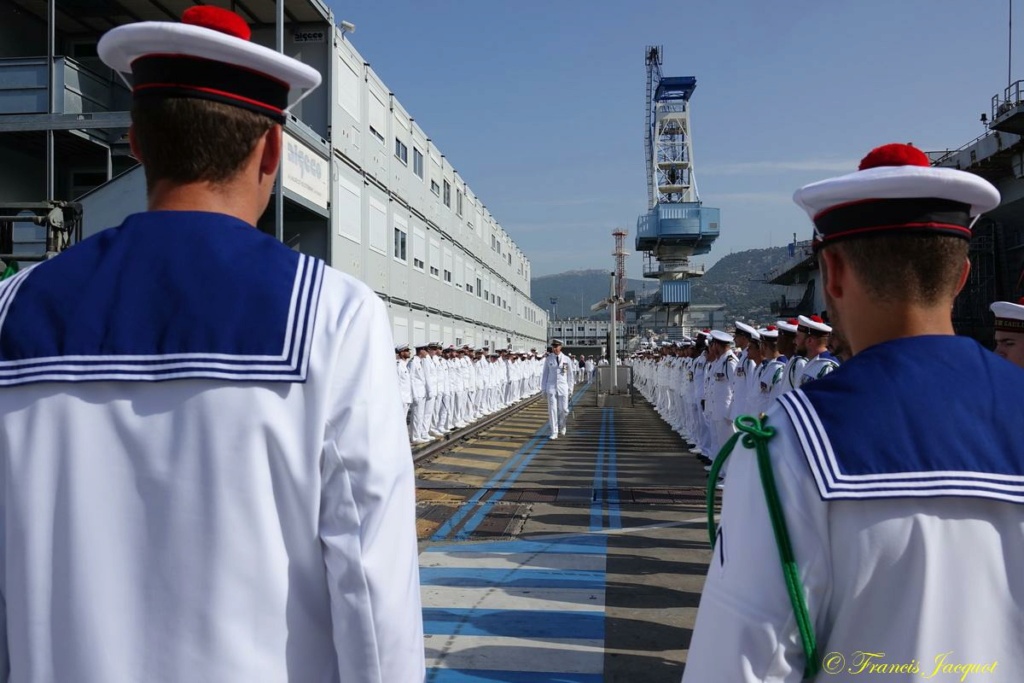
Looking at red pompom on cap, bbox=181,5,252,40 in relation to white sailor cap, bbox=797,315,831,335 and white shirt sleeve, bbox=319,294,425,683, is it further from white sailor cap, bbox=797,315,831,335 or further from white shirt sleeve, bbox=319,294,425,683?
white sailor cap, bbox=797,315,831,335

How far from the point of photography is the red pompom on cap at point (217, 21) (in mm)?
1533

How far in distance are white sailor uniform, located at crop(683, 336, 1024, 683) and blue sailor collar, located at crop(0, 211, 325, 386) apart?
2.79ft

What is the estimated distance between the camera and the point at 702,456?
1471 cm

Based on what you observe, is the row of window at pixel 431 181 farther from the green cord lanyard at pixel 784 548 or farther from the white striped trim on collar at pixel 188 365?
the green cord lanyard at pixel 784 548

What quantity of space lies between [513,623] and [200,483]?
14.9ft

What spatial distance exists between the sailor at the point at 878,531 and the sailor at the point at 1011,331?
14.3 feet

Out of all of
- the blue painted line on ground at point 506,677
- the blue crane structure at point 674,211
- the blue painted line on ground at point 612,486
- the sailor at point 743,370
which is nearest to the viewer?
the blue painted line on ground at point 506,677

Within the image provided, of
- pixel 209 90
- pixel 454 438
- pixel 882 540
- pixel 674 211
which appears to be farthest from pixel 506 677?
pixel 674 211

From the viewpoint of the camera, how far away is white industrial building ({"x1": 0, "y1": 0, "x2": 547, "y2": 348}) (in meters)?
12.8

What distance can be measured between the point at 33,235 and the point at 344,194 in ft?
18.0

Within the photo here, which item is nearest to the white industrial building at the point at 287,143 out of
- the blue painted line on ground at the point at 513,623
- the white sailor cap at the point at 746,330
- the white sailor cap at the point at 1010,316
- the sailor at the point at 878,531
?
the white sailor cap at the point at 746,330

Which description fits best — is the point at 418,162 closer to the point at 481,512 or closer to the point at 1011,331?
the point at 481,512

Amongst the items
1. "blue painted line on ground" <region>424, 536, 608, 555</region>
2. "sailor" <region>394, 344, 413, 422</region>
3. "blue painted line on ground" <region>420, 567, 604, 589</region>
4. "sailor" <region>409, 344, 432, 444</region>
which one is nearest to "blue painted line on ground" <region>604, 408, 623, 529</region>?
"blue painted line on ground" <region>424, 536, 608, 555</region>

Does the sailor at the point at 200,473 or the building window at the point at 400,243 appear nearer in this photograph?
the sailor at the point at 200,473
